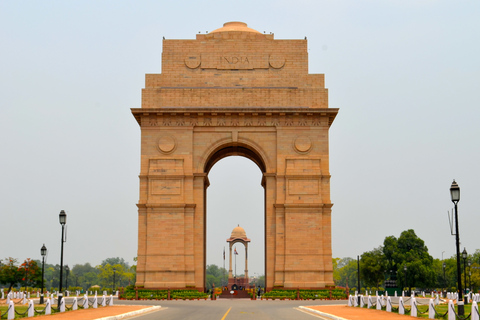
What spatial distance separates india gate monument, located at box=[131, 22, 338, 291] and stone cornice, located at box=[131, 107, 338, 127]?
0.25 feet

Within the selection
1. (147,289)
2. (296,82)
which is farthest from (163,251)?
(296,82)

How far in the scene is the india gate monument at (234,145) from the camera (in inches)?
1869

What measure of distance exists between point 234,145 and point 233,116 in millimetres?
2731

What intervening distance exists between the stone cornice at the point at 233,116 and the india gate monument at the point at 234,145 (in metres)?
0.08

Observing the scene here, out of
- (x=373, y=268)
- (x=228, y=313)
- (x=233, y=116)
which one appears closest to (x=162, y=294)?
(x=233, y=116)

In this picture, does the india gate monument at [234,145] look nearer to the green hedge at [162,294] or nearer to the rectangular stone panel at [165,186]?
the rectangular stone panel at [165,186]

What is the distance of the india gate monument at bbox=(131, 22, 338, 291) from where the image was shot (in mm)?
47469

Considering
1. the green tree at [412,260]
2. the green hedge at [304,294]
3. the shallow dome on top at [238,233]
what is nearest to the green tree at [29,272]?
the green hedge at [304,294]

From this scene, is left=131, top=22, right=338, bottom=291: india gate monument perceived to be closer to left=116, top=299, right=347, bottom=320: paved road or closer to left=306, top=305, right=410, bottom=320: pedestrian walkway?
left=116, top=299, right=347, bottom=320: paved road

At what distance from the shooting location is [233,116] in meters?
49.8

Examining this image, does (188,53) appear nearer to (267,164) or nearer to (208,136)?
(208,136)

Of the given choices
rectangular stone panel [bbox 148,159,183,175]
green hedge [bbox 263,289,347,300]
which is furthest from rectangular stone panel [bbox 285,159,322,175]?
green hedge [bbox 263,289,347,300]

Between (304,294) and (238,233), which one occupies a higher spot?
(238,233)

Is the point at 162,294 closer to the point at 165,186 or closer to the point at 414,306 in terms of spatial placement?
the point at 165,186
